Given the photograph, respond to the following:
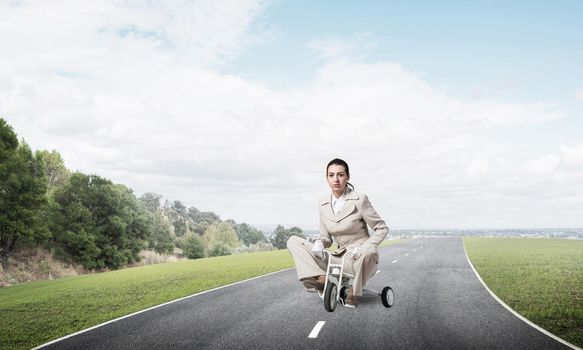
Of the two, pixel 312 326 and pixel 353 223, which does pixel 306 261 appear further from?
pixel 312 326

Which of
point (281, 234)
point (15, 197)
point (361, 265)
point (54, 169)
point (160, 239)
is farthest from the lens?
point (281, 234)

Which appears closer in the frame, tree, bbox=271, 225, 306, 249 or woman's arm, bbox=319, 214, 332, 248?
woman's arm, bbox=319, 214, 332, 248

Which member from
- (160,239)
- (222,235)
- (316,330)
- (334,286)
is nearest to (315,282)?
(334,286)

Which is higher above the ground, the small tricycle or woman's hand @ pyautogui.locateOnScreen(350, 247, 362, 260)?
woman's hand @ pyautogui.locateOnScreen(350, 247, 362, 260)

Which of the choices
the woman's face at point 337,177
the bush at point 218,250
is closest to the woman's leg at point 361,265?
the woman's face at point 337,177

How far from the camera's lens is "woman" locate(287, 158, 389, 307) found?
6938 mm

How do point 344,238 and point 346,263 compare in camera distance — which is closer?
point 346,263

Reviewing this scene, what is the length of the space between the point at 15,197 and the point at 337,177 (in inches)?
1511

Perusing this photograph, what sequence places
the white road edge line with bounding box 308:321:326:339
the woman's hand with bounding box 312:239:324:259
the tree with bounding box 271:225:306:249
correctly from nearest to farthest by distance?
the woman's hand with bounding box 312:239:324:259 < the white road edge line with bounding box 308:321:326:339 < the tree with bounding box 271:225:306:249

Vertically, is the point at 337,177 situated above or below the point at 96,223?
below

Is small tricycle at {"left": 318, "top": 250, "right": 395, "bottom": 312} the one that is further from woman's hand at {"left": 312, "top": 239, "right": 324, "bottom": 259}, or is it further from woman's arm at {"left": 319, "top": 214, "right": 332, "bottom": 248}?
woman's arm at {"left": 319, "top": 214, "right": 332, "bottom": 248}

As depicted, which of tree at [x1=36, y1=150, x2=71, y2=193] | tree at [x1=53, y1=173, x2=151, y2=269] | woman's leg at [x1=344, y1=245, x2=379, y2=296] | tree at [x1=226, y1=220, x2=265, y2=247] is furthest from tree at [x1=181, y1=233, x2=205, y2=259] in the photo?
tree at [x1=226, y1=220, x2=265, y2=247]

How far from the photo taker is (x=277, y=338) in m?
7.72

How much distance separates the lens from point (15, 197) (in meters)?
38.2
